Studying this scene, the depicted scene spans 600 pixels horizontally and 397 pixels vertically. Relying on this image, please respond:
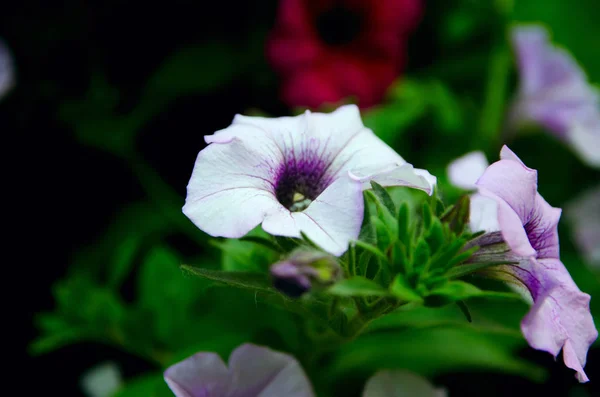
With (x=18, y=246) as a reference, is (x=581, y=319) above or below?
above

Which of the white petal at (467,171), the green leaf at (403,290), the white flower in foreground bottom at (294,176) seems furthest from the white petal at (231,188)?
the white petal at (467,171)

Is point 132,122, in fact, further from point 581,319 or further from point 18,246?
point 581,319

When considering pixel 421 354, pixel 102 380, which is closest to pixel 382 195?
pixel 421 354

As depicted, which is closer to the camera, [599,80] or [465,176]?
[465,176]

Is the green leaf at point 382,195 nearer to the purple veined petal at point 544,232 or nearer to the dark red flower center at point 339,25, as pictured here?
the purple veined petal at point 544,232

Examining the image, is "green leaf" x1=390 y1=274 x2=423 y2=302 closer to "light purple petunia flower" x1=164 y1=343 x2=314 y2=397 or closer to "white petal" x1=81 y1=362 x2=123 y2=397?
"light purple petunia flower" x1=164 y1=343 x2=314 y2=397

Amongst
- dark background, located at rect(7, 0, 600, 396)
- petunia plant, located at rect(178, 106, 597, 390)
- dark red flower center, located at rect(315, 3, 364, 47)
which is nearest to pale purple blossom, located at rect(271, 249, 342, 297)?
petunia plant, located at rect(178, 106, 597, 390)

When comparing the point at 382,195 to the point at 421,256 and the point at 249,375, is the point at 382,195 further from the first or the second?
the point at 249,375

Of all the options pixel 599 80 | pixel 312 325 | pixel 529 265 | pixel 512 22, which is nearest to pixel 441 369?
pixel 312 325
